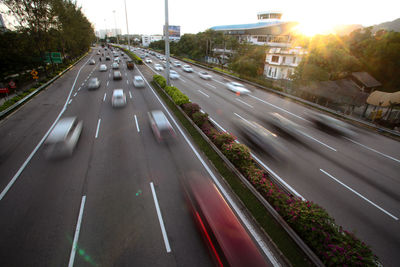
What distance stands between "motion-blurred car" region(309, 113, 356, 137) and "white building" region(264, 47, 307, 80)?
2296 centimetres

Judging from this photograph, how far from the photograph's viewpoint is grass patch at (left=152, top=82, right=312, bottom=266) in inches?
261

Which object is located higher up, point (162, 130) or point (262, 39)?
point (262, 39)

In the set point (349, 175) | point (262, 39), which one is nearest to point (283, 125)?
point (349, 175)

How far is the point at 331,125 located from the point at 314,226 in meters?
16.7

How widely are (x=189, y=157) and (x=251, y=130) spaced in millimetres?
7262

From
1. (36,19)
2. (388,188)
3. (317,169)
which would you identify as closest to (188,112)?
(317,169)

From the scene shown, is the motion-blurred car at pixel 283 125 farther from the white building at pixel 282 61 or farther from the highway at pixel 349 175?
the white building at pixel 282 61

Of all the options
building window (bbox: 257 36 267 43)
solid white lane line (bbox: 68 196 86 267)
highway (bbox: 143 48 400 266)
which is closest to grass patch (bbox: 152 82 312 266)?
highway (bbox: 143 48 400 266)

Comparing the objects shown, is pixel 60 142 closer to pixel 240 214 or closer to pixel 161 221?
pixel 161 221

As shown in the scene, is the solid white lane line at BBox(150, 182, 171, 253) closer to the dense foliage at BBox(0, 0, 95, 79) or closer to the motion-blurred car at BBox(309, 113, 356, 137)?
the motion-blurred car at BBox(309, 113, 356, 137)

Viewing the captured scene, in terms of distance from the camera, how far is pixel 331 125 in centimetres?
1922

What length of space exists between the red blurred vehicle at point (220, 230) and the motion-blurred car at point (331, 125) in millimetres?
16433

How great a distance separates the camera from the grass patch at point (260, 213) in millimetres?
6621

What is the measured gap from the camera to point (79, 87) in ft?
91.2
